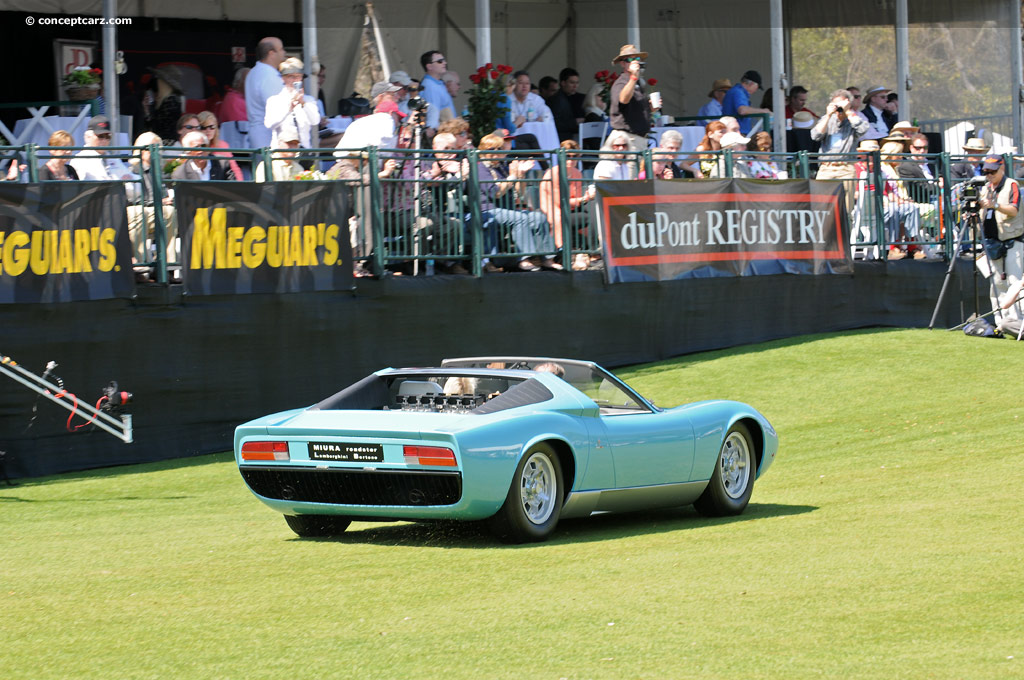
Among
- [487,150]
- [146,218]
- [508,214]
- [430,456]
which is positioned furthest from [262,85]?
[430,456]

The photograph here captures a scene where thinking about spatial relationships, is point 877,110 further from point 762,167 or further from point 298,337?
point 298,337

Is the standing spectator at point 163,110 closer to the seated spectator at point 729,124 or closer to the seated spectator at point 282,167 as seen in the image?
the seated spectator at point 282,167

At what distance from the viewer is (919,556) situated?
7.27m

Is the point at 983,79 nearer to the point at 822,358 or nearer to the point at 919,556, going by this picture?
the point at 822,358

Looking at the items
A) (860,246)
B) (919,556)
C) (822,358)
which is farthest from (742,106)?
(919,556)

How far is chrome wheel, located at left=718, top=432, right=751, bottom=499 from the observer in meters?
9.58

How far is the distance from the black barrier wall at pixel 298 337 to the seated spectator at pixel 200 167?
1.19m

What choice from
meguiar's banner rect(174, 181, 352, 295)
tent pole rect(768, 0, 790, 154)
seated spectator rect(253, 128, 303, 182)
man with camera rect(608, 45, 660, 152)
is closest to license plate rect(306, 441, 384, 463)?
meguiar's banner rect(174, 181, 352, 295)

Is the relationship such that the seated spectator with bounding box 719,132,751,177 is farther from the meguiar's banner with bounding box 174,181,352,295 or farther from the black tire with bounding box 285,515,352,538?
the black tire with bounding box 285,515,352,538

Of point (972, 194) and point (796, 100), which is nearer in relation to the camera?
point (972, 194)

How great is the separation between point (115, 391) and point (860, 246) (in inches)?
449

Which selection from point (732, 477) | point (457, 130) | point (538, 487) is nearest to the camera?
point (538, 487)

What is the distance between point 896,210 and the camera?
68.5ft

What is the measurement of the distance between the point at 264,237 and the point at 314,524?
18.8 feet
